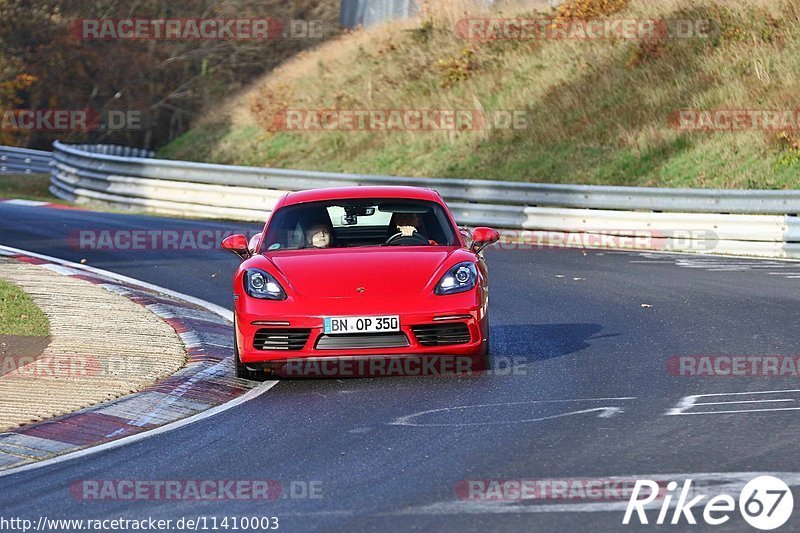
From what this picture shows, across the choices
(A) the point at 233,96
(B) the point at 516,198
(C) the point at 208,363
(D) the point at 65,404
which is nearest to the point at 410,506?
(D) the point at 65,404

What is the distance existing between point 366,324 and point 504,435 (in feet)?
6.67

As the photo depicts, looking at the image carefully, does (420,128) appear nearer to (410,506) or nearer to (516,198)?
(516,198)

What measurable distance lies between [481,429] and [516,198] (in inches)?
558

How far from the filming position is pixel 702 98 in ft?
85.0

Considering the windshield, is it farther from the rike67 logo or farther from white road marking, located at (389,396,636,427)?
the rike67 logo

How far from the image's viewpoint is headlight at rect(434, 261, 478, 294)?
9.57m
